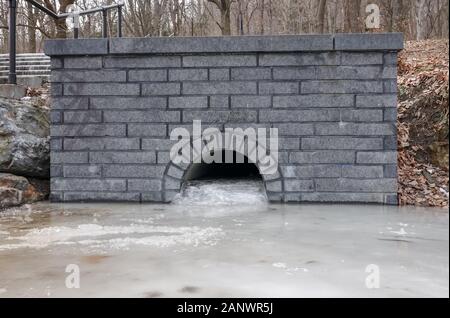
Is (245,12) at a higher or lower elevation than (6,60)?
higher

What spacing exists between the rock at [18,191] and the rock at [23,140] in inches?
7.7

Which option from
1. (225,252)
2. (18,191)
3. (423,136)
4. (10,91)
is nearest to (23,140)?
(18,191)

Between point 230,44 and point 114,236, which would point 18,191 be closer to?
point 114,236

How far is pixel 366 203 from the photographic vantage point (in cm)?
671

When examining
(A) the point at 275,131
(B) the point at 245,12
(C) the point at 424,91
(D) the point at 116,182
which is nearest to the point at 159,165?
(D) the point at 116,182

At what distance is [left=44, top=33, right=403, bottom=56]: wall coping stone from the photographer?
668 cm

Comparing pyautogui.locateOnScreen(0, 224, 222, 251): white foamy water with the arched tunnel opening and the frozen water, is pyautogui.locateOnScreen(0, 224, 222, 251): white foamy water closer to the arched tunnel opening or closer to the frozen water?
the frozen water

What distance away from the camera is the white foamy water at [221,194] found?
6.78 m

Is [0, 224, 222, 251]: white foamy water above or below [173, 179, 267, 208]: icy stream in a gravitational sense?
below

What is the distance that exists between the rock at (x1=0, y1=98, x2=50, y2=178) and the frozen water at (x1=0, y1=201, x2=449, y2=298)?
1.29m

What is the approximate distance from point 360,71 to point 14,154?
5.12 metres

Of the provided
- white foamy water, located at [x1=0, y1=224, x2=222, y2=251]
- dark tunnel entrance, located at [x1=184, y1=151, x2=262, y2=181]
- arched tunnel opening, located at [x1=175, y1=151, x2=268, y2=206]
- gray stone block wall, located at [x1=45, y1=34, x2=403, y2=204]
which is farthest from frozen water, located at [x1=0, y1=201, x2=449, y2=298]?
dark tunnel entrance, located at [x1=184, y1=151, x2=262, y2=181]
